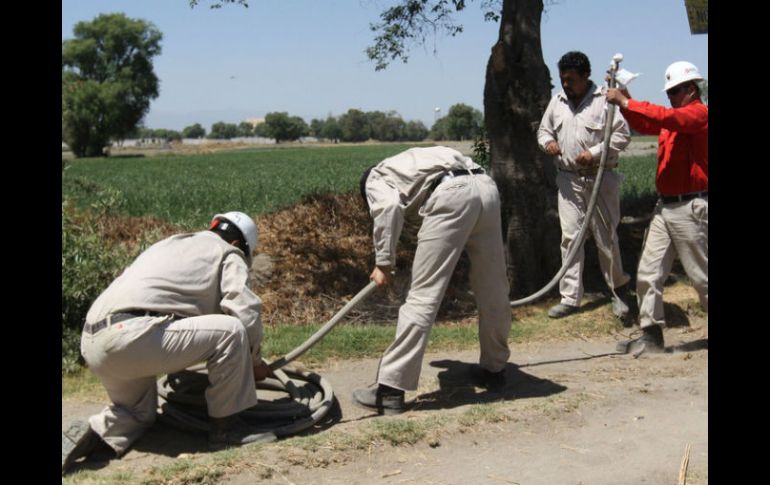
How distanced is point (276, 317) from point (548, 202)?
334 centimetres

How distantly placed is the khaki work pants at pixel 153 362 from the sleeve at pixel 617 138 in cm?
406

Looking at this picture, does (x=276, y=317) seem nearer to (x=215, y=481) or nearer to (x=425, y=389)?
(x=425, y=389)

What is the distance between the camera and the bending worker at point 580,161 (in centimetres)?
727

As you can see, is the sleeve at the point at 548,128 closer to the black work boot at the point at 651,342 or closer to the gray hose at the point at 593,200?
the gray hose at the point at 593,200

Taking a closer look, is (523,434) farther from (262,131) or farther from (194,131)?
(194,131)

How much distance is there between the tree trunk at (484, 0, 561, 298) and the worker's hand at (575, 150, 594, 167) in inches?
54.8

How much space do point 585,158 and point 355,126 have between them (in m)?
98.0

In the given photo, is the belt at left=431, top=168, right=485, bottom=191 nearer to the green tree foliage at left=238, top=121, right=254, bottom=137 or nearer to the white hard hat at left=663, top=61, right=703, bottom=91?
the white hard hat at left=663, top=61, right=703, bottom=91

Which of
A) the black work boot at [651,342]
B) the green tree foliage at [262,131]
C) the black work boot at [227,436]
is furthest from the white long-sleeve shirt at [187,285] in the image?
the green tree foliage at [262,131]

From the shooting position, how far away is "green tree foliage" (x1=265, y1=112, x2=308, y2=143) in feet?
403

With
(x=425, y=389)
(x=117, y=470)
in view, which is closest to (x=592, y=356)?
Answer: (x=425, y=389)

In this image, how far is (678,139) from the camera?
6.31m

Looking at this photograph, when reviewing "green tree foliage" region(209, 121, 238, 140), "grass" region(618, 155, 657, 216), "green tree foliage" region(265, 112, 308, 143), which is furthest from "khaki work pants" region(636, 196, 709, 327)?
"green tree foliage" region(209, 121, 238, 140)

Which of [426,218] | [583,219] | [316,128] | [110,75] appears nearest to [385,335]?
[583,219]
